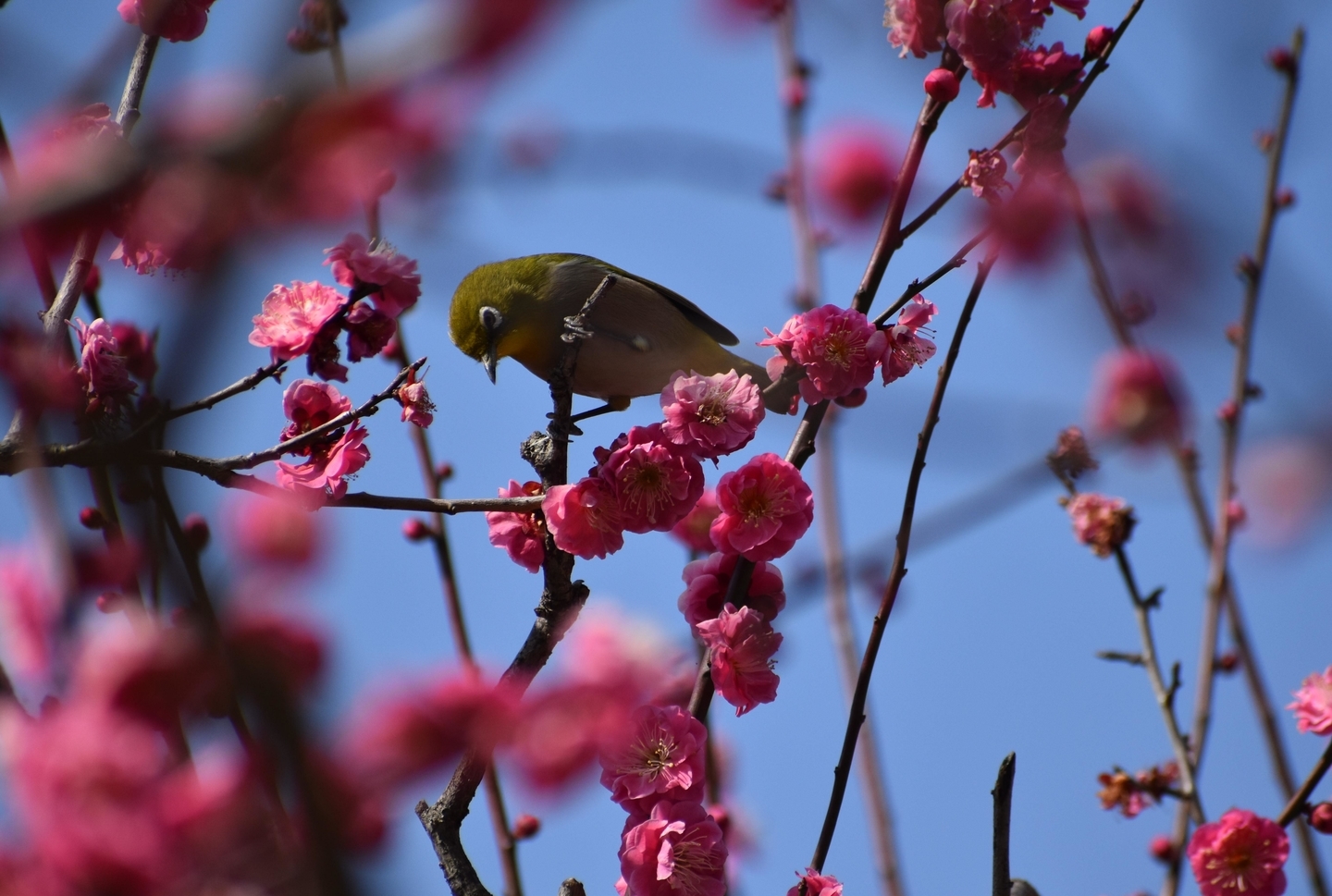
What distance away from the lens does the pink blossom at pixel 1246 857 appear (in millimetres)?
2881

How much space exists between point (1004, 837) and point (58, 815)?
1.72 m

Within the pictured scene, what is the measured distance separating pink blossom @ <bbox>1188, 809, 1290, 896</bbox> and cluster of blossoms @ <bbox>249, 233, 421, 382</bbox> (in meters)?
2.64

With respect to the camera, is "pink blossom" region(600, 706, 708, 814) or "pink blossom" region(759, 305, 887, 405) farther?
"pink blossom" region(759, 305, 887, 405)

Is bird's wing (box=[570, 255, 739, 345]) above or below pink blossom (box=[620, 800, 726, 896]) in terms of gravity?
above

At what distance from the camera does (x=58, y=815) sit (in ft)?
4.10

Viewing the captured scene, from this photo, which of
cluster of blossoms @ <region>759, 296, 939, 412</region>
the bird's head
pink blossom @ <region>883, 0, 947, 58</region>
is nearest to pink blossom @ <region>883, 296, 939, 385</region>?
cluster of blossoms @ <region>759, 296, 939, 412</region>

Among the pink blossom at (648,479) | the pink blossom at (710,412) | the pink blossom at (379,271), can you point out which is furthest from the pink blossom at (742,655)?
the pink blossom at (379,271)

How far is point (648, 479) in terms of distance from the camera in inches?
95.0

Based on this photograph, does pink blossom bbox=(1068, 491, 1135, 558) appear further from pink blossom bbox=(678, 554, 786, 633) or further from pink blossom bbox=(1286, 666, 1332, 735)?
pink blossom bbox=(678, 554, 786, 633)

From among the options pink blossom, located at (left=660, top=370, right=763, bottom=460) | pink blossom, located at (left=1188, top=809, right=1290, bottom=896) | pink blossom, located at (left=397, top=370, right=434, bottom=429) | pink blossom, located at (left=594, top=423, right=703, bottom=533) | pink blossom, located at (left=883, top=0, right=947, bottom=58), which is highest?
pink blossom, located at (left=883, top=0, right=947, bottom=58)

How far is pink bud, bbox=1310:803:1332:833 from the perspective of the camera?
2887mm

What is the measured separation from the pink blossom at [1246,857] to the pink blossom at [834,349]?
1.69 meters

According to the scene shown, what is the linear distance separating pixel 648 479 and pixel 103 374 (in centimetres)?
132

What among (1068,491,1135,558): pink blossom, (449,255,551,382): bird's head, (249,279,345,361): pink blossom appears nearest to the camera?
(249,279,345,361): pink blossom
